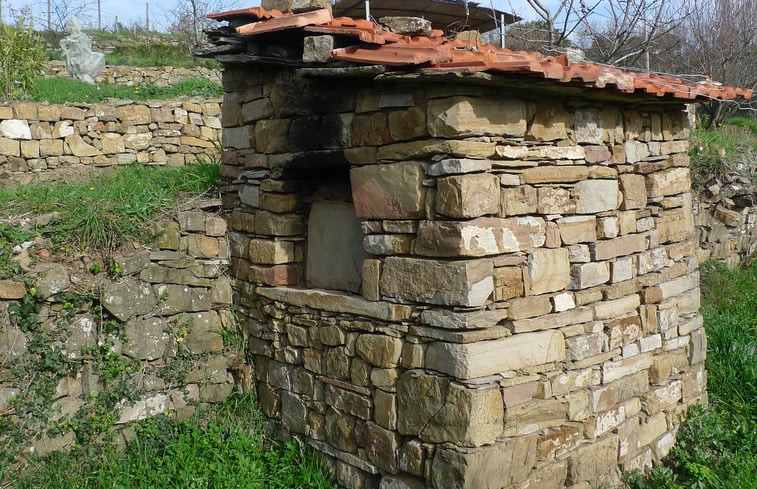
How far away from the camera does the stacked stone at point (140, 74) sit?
13.2m

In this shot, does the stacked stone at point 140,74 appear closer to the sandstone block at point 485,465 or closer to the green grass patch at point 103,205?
the green grass patch at point 103,205

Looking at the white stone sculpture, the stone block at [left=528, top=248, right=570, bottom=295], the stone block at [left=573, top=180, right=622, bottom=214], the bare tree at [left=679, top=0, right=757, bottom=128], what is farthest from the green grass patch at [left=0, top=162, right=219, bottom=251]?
the bare tree at [left=679, top=0, right=757, bottom=128]

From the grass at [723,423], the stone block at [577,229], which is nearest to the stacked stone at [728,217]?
the grass at [723,423]

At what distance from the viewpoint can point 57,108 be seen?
28.7ft

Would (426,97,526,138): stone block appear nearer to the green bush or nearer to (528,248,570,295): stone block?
(528,248,570,295): stone block

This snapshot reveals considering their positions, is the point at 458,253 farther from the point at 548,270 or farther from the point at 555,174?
the point at 555,174

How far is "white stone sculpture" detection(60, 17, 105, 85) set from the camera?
12.5m

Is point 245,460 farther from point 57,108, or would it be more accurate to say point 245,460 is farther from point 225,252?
point 57,108

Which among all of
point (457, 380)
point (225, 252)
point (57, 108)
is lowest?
point (457, 380)

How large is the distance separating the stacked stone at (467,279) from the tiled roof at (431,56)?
164 mm

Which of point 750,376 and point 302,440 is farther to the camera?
point 750,376

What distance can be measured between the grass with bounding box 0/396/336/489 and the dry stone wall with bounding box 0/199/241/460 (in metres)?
0.12

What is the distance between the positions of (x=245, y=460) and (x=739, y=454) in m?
3.15

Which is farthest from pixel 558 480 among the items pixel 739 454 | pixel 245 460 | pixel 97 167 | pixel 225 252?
pixel 97 167
